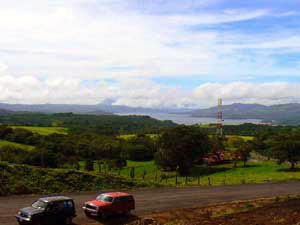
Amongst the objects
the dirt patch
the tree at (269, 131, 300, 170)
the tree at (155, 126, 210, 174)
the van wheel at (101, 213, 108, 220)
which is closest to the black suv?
the van wheel at (101, 213, 108, 220)

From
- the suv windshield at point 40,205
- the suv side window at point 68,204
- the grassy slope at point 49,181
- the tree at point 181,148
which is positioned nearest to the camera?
the suv windshield at point 40,205

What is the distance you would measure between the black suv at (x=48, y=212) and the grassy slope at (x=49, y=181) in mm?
11068

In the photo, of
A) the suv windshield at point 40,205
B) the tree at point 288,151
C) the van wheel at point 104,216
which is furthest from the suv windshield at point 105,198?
the tree at point 288,151

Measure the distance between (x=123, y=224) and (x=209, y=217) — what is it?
23.3 ft

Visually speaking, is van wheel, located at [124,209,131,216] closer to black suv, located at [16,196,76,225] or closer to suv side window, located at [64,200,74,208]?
black suv, located at [16,196,76,225]

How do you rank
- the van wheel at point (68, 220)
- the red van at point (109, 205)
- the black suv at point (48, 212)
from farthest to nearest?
the red van at point (109, 205), the van wheel at point (68, 220), the black suv at point (48, 212)

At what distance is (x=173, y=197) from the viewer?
36.9 metres

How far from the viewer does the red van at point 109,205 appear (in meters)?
26.0

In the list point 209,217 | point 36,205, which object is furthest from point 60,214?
point 209,217

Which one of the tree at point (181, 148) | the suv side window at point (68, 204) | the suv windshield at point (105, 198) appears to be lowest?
the tree at point (181, 148)

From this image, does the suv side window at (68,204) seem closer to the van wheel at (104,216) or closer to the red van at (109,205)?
the red van at (109,205)

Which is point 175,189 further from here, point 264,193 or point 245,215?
point 245,215

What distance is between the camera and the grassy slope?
34688mm

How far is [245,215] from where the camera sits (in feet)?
90.7
